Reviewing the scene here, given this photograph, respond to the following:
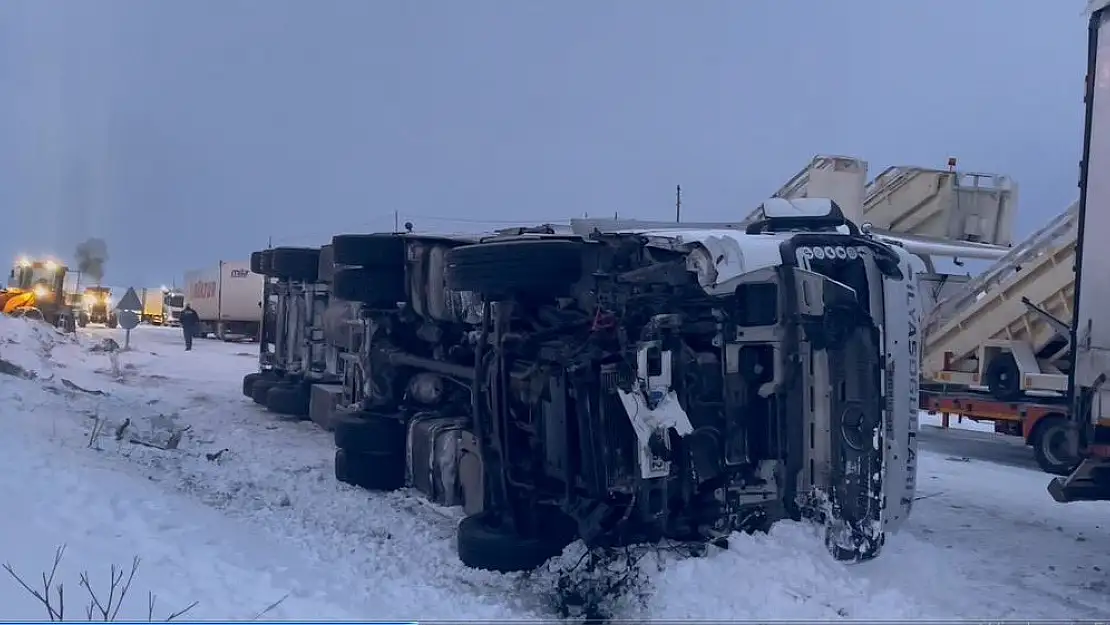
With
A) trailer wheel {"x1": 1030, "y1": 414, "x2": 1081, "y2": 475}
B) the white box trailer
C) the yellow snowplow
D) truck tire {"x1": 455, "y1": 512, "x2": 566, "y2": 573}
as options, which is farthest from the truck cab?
truck tire {"x1": 455, "y1": 512, "x2": 566, "y2": 573}

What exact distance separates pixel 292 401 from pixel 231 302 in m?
26.9

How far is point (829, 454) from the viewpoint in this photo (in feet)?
18.5

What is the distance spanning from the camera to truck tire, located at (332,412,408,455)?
8359mm

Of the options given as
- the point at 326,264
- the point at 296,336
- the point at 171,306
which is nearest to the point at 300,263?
the point at 296,336

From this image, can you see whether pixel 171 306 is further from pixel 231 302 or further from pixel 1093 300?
pixel 1093 300

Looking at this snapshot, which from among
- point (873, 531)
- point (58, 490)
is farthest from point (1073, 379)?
point (58, 490)

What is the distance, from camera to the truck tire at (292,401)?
13188 mm

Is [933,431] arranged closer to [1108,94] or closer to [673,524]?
[1108,94]

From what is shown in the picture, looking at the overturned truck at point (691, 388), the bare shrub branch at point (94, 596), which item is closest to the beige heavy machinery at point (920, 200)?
the overturned truck at point (691, 388)

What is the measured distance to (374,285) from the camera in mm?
8414

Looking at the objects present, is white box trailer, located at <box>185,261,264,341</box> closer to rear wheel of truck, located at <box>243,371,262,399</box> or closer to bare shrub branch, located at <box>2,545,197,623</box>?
rear wheel of truck, located at <box>243,371,262,399</box>

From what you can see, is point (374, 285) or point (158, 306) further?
point (158, 306)

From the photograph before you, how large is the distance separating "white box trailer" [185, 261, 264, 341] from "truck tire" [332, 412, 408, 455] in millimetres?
30098

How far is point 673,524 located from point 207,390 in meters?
12.6
